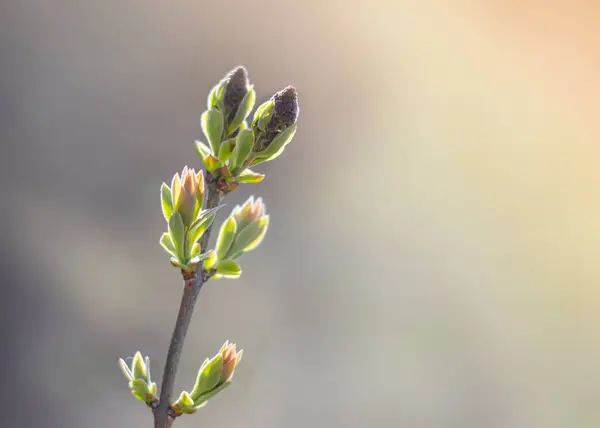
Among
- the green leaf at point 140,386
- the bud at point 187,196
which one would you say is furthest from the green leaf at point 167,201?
the green leaf at point 140,386

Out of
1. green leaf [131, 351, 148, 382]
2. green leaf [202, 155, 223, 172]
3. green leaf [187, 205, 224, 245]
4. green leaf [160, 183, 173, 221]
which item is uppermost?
green leaf [202, 155, 223, 172]

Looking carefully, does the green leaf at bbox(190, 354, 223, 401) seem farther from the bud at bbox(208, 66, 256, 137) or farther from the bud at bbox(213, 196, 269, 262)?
the bud at bbox(208, 66, 256, 137)

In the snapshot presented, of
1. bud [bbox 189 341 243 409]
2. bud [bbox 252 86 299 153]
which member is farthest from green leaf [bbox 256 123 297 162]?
bud [bbox 189 341 243 409]

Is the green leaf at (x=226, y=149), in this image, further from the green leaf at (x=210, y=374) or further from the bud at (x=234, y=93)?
the green leaf at (x=210, y=374)

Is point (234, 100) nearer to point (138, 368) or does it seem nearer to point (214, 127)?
point (214, 127)

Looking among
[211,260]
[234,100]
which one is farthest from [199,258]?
[234,100]

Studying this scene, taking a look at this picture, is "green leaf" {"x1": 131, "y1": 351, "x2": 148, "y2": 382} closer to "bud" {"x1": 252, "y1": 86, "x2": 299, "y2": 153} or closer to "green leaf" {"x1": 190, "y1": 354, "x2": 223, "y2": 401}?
"green leaf" {"x1": 190, "y1": 354, "x2": 223, "y2": 401}

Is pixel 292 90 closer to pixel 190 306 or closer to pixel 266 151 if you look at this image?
pixel 266 151

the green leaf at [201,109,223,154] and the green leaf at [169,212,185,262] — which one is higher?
the green leaf at [201,109,223,154]
